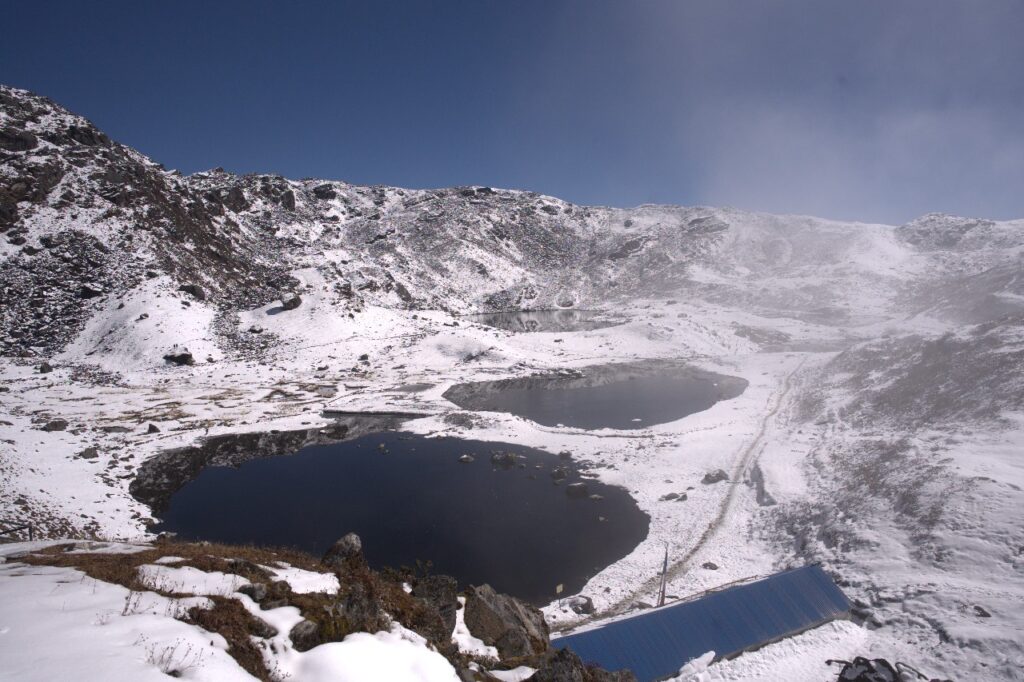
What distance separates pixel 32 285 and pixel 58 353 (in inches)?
531

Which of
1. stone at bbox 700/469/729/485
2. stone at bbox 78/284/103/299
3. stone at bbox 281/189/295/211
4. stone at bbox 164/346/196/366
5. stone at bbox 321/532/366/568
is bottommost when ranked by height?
stone at bbox 321/532/366/568

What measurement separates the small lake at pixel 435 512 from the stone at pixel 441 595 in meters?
9.66

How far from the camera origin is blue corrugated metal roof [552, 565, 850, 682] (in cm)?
1497

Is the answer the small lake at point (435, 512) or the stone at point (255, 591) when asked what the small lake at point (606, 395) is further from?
the stone at point (255, 591)

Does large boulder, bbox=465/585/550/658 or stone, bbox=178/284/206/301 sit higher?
stone, bbox=178/284/206/301

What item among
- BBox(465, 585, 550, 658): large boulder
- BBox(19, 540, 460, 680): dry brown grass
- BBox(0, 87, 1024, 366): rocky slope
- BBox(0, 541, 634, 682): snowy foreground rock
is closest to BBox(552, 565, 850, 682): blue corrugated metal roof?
BBox(465, 585, 550, 658): large boulder

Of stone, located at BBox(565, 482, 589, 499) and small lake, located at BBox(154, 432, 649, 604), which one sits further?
stone, located at BBox(565, 482, 589, 499)

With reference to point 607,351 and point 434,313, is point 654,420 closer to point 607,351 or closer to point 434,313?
point 607,351

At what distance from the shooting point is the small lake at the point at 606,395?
4544 cm

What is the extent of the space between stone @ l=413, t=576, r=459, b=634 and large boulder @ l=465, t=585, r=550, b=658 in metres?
0.86

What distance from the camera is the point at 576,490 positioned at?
101 feet

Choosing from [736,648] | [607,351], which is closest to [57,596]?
[736,648]

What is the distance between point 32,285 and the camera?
58.4 meters

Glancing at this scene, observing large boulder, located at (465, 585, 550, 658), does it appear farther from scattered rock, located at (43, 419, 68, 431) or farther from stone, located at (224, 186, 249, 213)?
stone, located at (224, 186, 249, 213)
